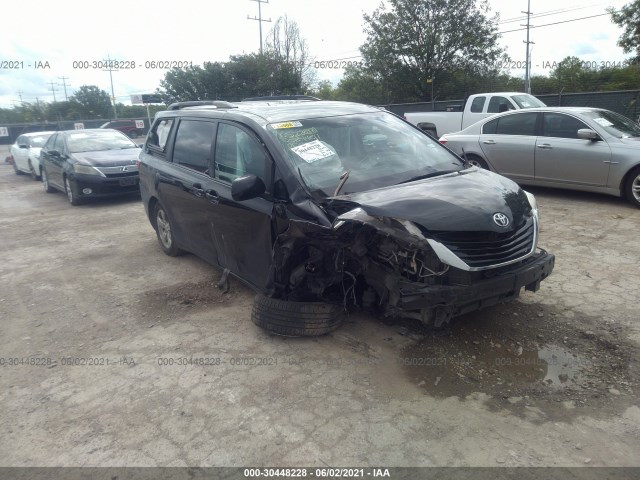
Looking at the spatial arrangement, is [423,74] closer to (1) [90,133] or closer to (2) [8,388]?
(1) [90,133]

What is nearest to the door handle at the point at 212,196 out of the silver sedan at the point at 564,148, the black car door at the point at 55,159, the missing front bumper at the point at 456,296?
the missing front bumper at the point at 456,296

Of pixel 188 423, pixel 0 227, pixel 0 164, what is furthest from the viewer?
pixel 0 164

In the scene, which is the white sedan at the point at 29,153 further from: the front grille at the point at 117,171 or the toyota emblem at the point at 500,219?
the toyota emblem at the point at 500,219

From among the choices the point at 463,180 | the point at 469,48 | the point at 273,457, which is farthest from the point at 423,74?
the point at 273,457

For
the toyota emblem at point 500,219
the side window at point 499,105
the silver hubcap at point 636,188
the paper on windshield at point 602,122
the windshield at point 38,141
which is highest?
the side window at point 499,105

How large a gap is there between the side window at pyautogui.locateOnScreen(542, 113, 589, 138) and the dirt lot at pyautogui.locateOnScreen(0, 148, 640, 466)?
3099 mm

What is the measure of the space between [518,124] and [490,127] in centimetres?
56

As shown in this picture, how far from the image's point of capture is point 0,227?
9.16m

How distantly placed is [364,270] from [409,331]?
0.75m

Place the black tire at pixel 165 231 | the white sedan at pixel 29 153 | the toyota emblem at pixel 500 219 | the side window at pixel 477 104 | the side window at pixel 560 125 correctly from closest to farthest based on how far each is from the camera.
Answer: the toyota emblem at pixel 500 219 < the black tire at pixel 165 231 < the side window at pixel 560 125 < the side window at pixel 477 104 < the white sedan at pixel 29 153

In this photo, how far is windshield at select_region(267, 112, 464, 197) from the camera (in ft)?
13.0

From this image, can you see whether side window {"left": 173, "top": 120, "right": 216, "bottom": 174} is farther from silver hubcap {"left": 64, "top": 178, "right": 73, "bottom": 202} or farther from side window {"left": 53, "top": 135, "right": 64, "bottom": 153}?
side window {"left": 53, "top": 135, "right": 64, "bottom": 153}

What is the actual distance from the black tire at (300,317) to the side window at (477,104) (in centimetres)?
1202

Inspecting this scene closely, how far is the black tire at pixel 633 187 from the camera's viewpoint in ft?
23.4
